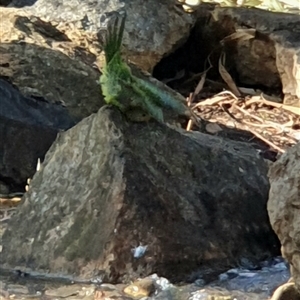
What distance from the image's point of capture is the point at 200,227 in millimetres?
2496

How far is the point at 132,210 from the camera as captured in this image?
2.41m

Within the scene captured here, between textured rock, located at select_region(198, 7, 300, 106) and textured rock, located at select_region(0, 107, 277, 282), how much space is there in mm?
1884

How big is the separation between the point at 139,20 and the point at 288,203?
2.70 meters

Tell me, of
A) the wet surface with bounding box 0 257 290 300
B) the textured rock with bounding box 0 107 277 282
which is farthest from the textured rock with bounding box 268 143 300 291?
the textured rock with bounding box 0 107 277 282

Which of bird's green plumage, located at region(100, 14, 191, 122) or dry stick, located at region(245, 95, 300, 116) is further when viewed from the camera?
dry stick, located at region(245, 95, 300, 116)

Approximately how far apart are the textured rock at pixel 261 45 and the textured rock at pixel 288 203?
250 cm

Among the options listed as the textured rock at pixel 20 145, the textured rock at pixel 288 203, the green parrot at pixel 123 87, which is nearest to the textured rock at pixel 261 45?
the textured rock at pixel 20 145

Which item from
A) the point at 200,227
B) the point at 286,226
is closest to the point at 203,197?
the point at 200,227

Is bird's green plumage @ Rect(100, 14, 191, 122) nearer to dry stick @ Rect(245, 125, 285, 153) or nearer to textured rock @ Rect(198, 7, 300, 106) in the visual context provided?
dry stick @ Rect(245, 125, 285, 153)

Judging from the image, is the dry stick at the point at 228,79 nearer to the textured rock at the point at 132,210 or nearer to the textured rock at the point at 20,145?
A: the textured rock at the point at 20,145

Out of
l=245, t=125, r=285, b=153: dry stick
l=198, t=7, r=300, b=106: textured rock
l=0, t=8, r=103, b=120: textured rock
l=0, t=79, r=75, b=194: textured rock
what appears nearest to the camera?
l=0, t=79, r=75, b=194: textured rock

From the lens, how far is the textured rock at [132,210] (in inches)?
94.4

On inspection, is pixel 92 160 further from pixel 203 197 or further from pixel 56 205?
pixel 203 197

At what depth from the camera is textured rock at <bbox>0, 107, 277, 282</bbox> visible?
240 centimetres
